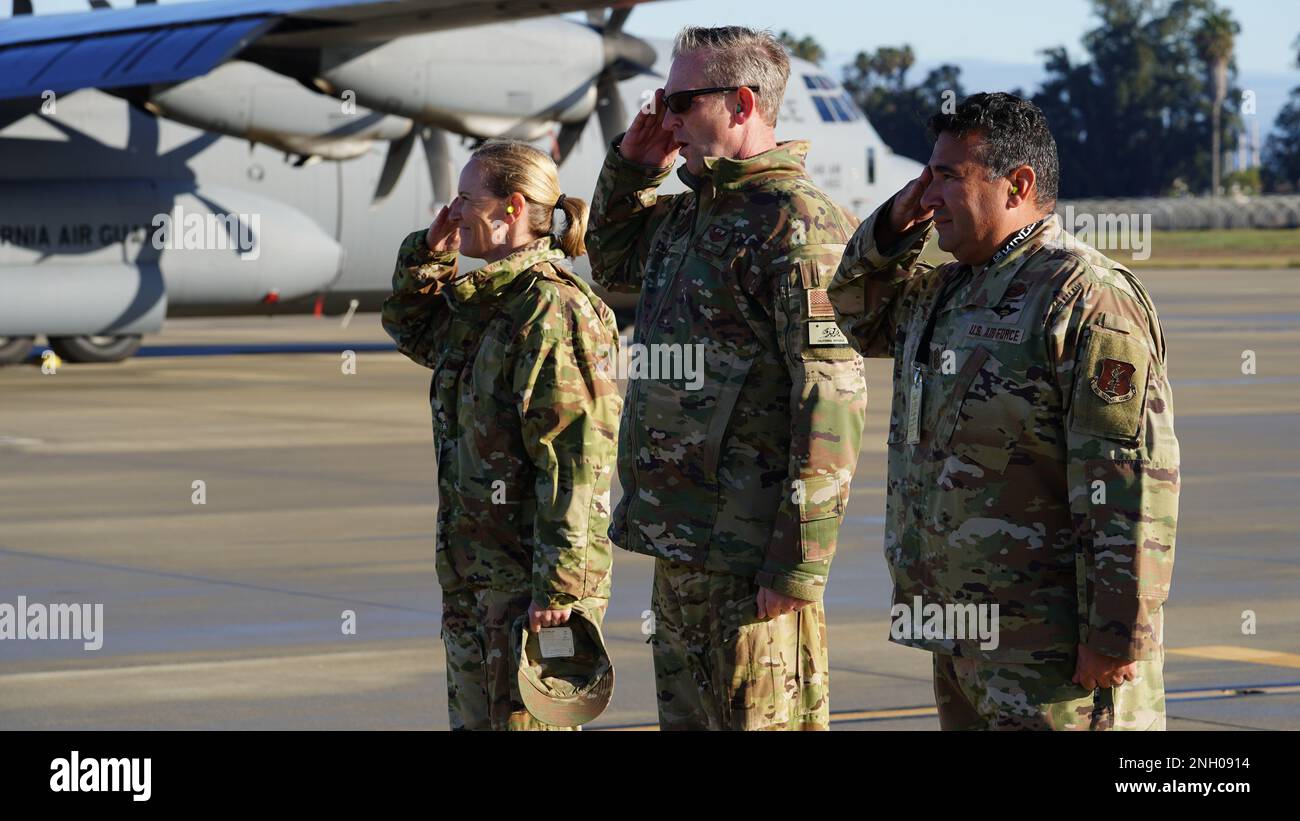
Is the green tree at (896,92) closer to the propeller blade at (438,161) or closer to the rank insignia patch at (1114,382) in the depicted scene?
the propeller blade at (438,161)

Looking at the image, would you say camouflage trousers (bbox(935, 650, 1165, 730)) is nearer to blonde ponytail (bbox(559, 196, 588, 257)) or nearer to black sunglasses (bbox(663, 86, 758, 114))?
black sunglasses (bbox(663, 86, 758, 114))

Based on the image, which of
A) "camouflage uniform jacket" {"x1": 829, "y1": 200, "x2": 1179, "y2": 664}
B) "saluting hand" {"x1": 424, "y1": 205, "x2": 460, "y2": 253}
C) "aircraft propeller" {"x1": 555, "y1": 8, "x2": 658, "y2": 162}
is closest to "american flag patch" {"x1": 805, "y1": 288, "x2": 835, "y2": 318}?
"camouflage uniform jacket" {"x1": 829, "y1": 200, "x2": 1179, "y2": 664}

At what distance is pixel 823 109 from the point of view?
87.0 ft

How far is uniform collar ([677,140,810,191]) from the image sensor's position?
4.93 meters

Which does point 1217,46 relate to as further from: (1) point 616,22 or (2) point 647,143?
(2) point 647,143

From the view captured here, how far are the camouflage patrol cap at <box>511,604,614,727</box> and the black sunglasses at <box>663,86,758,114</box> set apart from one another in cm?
131

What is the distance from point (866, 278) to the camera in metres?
4.58

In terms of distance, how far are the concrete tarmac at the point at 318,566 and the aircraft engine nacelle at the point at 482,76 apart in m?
3.00

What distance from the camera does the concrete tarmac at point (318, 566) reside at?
25.3 ft

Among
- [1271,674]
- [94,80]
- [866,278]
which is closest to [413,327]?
[866,278]

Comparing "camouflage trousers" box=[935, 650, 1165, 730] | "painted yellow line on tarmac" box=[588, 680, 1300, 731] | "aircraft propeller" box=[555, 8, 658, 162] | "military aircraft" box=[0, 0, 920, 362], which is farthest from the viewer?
"aircraft propeller" box=[555, 8, 658, 162]

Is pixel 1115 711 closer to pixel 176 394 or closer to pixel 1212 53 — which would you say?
pixel 176 394

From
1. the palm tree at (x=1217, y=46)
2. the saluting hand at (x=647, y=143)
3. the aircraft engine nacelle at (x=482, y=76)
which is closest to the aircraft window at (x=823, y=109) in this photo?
the aircraft engine nacelle at (x=482, y=76)

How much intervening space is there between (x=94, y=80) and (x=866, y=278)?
52.2 feet
